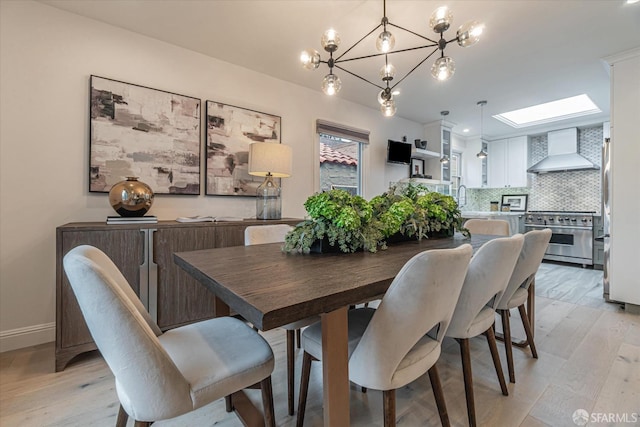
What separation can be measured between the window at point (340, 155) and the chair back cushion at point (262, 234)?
5.65 ft

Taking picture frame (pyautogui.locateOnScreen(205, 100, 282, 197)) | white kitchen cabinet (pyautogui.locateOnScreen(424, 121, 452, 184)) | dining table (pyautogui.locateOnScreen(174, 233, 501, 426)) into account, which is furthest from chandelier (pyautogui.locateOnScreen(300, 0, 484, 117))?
white kitchen cabinet (pyautogui.locateOnScreen(424, 121, 452, 184))

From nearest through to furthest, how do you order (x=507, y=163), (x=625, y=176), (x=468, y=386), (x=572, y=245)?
(x=468, y=386) < (x=625, y=176) < (x=572, y=245) < (x=507, y=163)

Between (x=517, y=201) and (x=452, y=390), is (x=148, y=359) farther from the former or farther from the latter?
(x=517, y=201)

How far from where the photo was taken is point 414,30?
2367 millimetres

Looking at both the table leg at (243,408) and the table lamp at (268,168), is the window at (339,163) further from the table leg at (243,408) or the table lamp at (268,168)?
the table leg at (243,408)

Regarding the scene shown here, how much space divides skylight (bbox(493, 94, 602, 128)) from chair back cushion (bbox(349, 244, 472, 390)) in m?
4.62

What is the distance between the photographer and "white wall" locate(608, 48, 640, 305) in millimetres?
2678

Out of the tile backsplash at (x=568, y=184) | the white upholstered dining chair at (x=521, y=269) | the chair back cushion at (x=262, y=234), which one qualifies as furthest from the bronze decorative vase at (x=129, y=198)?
the tile backsplash at (x=568, y=184)

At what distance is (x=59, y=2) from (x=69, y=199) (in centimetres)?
145

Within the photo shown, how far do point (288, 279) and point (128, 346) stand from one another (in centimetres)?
46

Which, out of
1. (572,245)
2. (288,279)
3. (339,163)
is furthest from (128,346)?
(572,245)

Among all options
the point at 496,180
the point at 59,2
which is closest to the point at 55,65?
the point at 59,2

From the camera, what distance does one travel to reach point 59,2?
2.06m

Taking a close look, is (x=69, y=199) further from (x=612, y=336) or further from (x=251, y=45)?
(x=612, y=336)
